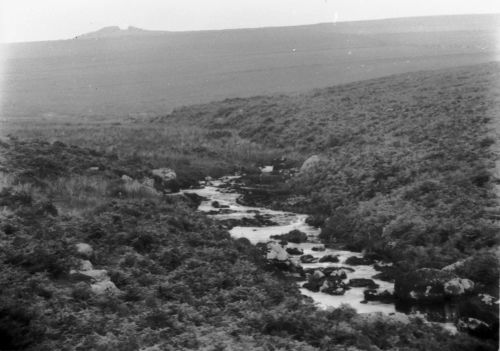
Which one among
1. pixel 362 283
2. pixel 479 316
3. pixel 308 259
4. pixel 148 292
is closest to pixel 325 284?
pixel 362 283

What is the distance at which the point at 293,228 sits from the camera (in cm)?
2075

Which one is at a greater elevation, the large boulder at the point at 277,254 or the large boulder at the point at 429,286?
the large boulder at the point at 429,286

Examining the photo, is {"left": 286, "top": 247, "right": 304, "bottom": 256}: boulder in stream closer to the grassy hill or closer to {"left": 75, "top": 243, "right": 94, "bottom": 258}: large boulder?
{"left": 75, "top": 243, "right": 94, "bottom": 258}: large boulder

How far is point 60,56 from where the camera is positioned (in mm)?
176125

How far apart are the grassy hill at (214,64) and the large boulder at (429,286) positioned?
6525 centimetres

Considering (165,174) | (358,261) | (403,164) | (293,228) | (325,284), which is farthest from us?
(165,174)

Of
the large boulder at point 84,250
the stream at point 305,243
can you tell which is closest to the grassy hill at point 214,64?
the stream at point 305,243

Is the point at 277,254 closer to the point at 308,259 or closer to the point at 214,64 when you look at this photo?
the point at 308,259

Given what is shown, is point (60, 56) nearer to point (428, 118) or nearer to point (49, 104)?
point (49, 104)

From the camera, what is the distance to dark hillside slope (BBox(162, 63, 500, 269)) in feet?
55.7

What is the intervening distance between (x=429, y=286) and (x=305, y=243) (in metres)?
6.29

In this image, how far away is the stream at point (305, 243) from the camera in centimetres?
1270

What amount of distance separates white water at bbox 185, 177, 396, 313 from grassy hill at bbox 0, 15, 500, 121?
2028 inches

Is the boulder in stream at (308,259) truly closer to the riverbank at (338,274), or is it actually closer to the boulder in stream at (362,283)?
the riverbank at (338,274)
